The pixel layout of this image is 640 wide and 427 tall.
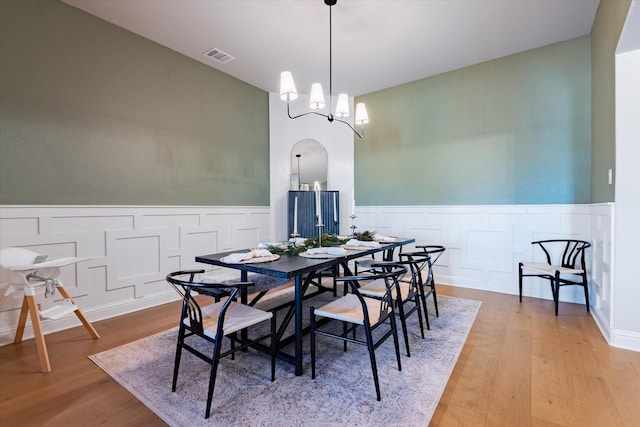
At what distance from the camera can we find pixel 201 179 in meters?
3.74

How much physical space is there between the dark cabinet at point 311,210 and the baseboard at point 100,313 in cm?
198

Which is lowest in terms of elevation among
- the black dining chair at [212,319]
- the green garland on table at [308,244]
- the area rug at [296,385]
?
the area rug at [296,385]

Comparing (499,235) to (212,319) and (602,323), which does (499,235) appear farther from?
(212,319)

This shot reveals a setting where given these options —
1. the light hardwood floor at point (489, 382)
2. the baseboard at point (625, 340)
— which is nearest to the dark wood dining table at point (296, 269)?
the light hardwood floor at point (489, 382)

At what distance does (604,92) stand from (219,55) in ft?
13.2

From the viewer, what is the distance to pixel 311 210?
4.57m

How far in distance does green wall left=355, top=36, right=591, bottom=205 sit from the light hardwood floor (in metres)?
1.69

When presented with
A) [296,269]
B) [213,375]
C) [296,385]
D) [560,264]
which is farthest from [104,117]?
[560,264]

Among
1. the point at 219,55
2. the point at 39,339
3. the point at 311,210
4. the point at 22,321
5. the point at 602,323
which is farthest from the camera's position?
the point at 311,210

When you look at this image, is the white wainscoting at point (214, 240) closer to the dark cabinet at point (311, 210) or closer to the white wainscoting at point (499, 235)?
the white wainscoting at point (499, 235)

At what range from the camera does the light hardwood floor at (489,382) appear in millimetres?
1497

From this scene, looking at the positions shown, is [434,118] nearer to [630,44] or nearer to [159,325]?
[630,44]

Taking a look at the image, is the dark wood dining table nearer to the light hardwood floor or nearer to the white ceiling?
the light hardwood floor

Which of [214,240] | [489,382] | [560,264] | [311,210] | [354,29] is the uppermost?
[354,29]
